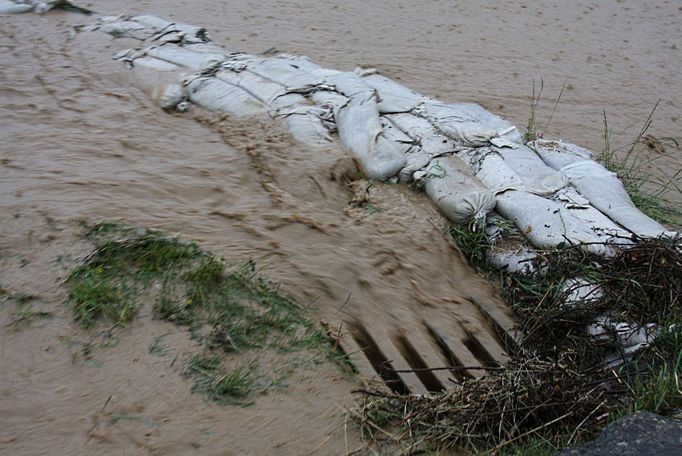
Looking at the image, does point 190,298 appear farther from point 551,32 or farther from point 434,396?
point 551,32

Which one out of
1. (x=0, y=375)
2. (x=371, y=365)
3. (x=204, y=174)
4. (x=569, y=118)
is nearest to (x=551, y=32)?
(x=569, y=118)

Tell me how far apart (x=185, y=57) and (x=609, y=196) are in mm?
3149

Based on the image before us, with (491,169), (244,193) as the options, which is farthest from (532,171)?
(244,193)

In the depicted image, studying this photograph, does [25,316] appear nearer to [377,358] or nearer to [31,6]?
[377,358]

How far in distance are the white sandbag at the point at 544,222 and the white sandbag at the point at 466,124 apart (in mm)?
548

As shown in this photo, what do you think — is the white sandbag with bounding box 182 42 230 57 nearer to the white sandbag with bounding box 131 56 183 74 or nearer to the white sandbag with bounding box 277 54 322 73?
the white sandbag with bounding box 131 56 183 74

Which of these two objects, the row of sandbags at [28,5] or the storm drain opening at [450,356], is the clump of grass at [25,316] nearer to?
the storm drain opening at [450,356]

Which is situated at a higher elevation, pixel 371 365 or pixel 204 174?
pixel 204 174

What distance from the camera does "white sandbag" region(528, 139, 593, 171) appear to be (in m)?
3.96

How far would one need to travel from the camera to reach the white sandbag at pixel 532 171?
11.9ft

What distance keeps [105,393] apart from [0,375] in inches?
14.0

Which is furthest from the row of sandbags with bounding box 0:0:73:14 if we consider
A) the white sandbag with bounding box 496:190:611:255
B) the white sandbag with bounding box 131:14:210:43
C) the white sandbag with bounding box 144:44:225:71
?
the white sandbag with bounding box 496:190:611:255

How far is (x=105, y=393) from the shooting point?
7.23 ft

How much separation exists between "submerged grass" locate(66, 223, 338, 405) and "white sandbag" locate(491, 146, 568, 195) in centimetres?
166
